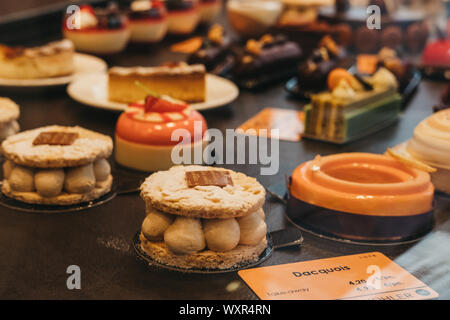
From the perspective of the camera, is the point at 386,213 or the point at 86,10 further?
the point at 86,10

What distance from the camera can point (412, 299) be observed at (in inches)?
53.8

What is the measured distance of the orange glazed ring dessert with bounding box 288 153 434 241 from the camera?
1.65 m

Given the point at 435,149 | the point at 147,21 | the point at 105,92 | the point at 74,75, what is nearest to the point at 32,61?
the point at 74,75

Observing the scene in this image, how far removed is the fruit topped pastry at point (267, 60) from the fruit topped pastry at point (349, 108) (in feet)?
1.96

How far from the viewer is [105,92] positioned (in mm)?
2756

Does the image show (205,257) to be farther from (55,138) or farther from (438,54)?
(438,54)

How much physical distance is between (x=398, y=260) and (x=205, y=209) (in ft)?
1.65

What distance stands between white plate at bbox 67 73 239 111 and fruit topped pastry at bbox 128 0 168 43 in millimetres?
833

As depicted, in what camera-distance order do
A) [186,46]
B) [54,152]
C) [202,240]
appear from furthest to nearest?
1. [186,46]
2. [54,152]
3. [202,240]

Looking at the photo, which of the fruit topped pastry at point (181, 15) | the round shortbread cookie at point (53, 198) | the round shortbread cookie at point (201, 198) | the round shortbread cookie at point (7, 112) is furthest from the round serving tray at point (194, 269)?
the fruit topped pastry at point (181, 15)

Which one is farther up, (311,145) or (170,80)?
(170,80)

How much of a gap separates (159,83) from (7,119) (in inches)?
26.0
